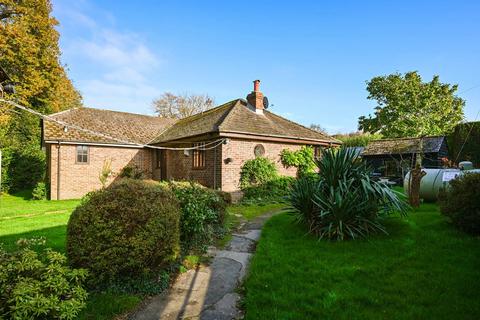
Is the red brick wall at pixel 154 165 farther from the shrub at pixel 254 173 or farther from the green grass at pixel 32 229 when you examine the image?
the green grass at pixel 32 229

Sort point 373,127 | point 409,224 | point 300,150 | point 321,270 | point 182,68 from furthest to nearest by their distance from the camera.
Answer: point 373,127
point 300,150
point 182,68
point 409,224
point 321,270

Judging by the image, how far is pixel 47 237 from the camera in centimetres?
659

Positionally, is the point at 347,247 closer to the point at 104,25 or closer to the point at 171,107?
the point at 104,25

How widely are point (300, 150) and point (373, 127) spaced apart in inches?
847

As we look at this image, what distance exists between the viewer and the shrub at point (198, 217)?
5.38 m

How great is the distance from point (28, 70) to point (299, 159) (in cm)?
2249

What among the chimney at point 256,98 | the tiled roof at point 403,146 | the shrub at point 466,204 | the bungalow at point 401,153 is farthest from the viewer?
the tiled roof at point 403,146

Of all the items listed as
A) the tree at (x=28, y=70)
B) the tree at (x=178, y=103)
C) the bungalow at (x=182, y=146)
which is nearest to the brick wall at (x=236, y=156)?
the bungalow at (x=182, y=146)

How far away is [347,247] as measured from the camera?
5.36m

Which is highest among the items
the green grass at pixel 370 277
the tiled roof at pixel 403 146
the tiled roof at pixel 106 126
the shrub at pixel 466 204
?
the tiled roof at pixel 106 126

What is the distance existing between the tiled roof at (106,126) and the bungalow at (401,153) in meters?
15.3

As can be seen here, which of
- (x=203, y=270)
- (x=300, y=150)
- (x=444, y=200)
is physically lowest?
(x=203, y=270)

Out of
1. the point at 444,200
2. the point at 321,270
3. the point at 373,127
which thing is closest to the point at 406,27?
the point at 444,200

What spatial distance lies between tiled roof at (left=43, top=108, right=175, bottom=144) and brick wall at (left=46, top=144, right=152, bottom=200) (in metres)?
0.62
